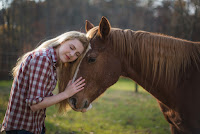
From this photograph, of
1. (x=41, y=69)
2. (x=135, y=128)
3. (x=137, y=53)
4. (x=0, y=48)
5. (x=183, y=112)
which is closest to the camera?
(x=41, y=69)

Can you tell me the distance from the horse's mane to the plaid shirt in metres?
1.04

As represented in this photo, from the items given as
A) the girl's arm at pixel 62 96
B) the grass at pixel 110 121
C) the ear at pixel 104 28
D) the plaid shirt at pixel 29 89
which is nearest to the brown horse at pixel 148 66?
the ear at pixel 104 28

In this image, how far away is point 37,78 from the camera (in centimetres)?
184

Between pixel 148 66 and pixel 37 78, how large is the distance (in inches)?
58.4

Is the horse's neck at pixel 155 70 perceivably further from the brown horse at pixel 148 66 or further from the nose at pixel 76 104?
the nose at pixel 76 104

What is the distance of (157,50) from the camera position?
233 centimetres

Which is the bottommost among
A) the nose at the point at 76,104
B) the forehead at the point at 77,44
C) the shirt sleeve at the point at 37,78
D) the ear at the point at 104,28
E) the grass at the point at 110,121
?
the grass at the point at 110,121

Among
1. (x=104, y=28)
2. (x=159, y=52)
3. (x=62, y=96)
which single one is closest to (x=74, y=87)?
(x=62, y=96)

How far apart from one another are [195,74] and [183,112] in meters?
0.54

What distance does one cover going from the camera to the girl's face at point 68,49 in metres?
2.22

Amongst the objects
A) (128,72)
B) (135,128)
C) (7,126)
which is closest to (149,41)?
(128,72)

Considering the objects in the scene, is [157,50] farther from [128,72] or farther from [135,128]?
[135,128]

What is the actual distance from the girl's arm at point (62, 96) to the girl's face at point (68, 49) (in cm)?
34

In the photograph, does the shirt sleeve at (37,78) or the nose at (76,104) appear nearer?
the shirt sleeve at (37,78)
